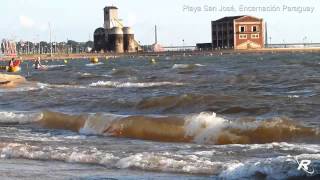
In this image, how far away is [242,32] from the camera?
7475 inches

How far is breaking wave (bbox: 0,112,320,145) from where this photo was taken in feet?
52.0

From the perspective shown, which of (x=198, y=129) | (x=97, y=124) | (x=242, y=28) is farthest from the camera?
(x=242, y=28)

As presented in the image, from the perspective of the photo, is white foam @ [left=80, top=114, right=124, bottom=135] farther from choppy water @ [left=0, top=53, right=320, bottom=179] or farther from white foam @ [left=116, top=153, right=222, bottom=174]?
white foam @ [left=116, top=153, right=222, bottom=174]

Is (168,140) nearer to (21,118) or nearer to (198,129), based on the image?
(198,129)

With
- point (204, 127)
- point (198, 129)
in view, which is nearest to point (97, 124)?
point (198, 129)

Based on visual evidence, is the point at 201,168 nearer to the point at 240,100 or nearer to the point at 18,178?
the point at 18,178

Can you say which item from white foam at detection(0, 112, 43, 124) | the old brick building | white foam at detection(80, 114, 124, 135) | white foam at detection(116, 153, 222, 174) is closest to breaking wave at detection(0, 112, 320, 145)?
white foam at detection(80, 114, 124, 135)

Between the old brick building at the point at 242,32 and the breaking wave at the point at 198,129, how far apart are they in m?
169

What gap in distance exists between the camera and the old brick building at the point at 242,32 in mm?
187450

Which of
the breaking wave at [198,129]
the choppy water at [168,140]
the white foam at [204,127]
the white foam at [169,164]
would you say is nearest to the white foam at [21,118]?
the choppy water at [168,140]

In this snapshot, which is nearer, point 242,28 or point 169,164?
point 169,164

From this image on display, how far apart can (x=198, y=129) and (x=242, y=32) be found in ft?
575

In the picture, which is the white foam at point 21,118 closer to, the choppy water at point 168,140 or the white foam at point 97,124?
the choppy water at point 168,140

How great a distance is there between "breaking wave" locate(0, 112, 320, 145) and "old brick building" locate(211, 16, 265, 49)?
169068 mm
